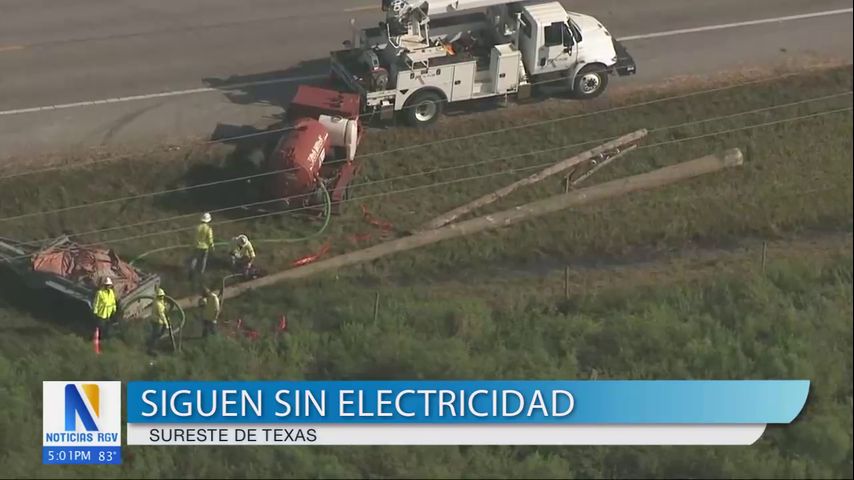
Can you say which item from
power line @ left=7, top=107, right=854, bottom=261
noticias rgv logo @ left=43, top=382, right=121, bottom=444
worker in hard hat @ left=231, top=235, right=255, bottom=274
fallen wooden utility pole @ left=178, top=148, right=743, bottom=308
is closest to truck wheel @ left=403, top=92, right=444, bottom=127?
power line @ left=7, top=107, right=854, bottom=261

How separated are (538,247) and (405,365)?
5.90 m

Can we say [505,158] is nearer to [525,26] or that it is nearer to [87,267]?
[525,26]

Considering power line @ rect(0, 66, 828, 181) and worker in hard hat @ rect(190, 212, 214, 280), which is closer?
worker in hard hat @ rect(190, 212, 214, 280)

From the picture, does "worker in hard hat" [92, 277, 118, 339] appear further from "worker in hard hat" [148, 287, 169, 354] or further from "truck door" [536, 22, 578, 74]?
"truck door" [536, 22, 578, 74]

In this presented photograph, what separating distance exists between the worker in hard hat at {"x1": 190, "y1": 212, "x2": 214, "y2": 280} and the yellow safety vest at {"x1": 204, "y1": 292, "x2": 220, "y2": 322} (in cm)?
183

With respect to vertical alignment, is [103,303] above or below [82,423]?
above

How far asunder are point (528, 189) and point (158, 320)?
30.4ft

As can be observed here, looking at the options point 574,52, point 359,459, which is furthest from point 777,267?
point 359,459

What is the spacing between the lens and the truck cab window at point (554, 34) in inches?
1223

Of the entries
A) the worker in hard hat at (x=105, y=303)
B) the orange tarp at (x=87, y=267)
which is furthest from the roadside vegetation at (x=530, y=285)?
the orange tarp at (x=87, y=267)

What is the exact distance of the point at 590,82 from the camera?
106 feet

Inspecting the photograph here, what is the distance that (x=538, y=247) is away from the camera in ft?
96.3

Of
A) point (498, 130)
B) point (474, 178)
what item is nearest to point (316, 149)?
point (474, 178)

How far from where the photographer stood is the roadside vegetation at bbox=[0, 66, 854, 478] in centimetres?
2364
